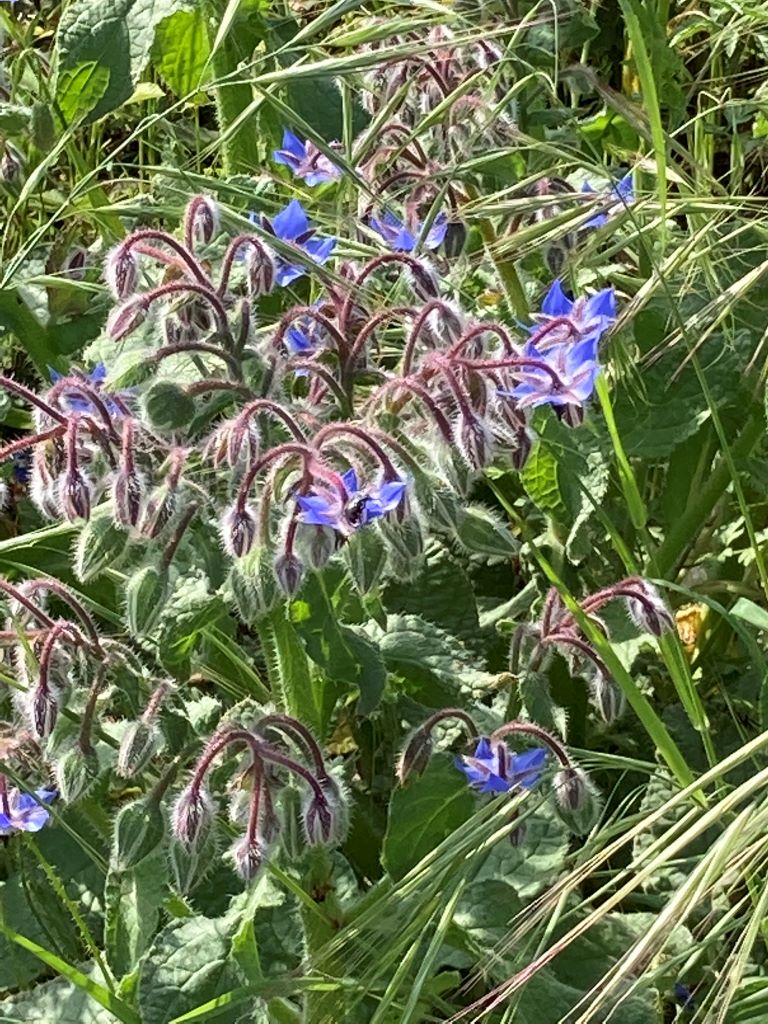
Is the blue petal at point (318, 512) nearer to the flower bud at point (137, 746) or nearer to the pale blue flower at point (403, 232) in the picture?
the flower bud at point (137, 746)

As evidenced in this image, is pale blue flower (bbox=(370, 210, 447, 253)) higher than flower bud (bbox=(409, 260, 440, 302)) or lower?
lower

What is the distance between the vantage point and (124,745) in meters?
1.03

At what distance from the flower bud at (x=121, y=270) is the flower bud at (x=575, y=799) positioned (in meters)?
0.48

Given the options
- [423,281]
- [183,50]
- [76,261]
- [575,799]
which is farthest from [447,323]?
[183,50]

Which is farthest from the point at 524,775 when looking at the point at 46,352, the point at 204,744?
the point at 46,352

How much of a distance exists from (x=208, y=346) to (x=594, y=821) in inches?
18.2

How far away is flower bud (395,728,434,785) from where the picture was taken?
43.6 inches

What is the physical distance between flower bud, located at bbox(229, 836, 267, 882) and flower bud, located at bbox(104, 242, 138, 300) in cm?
40

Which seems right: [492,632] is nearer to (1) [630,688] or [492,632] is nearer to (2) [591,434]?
(2) [591,434]

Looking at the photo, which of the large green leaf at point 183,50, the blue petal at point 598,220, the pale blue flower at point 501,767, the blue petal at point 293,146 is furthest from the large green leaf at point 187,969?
the large green leaf at point 183,50

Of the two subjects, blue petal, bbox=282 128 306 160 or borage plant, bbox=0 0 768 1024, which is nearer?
borage plant, bbox=0 0 768 1024

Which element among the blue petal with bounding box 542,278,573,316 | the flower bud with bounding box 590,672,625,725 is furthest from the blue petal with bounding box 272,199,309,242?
the flower bud with bounding box 590,672,625,725

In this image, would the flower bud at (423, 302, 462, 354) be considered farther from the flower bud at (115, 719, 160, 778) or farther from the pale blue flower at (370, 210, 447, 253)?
the flower bud at (115, 719, 160, 778)

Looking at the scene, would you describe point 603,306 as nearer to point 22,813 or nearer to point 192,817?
point 192,817
